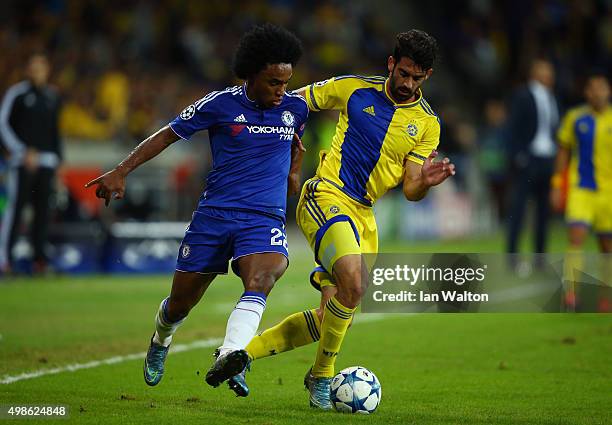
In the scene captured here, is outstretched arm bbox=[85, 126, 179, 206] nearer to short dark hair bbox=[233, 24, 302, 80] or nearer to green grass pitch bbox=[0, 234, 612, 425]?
short dark hair bbox=[233, 24, 302, 80]

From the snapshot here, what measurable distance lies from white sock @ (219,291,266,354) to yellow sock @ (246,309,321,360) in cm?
69

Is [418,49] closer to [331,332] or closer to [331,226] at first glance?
[331,226]

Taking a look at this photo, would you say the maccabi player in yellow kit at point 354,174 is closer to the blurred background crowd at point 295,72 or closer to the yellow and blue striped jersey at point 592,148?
the yellow and blue striped jersey at point 592,148

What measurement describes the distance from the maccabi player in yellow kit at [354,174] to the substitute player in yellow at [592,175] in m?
4.68

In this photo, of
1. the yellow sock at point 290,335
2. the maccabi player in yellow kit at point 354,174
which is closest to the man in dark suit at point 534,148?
the maccabi player in yellow kit at point 354,174

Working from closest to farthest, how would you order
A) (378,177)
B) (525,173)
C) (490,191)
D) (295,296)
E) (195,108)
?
(195,108) < (378,177) < (295,296) < (525,173) < (490,191)

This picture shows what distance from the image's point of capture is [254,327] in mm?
6203

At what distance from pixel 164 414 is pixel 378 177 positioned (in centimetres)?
210

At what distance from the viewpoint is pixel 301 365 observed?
827cm

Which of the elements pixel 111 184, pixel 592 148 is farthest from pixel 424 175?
pixel 592 148

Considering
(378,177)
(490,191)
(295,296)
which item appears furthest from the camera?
(490,191)

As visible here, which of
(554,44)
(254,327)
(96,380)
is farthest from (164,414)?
(554,44)

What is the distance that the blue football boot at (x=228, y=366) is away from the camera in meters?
5.84

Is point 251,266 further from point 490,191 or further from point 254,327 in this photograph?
point 490,191
